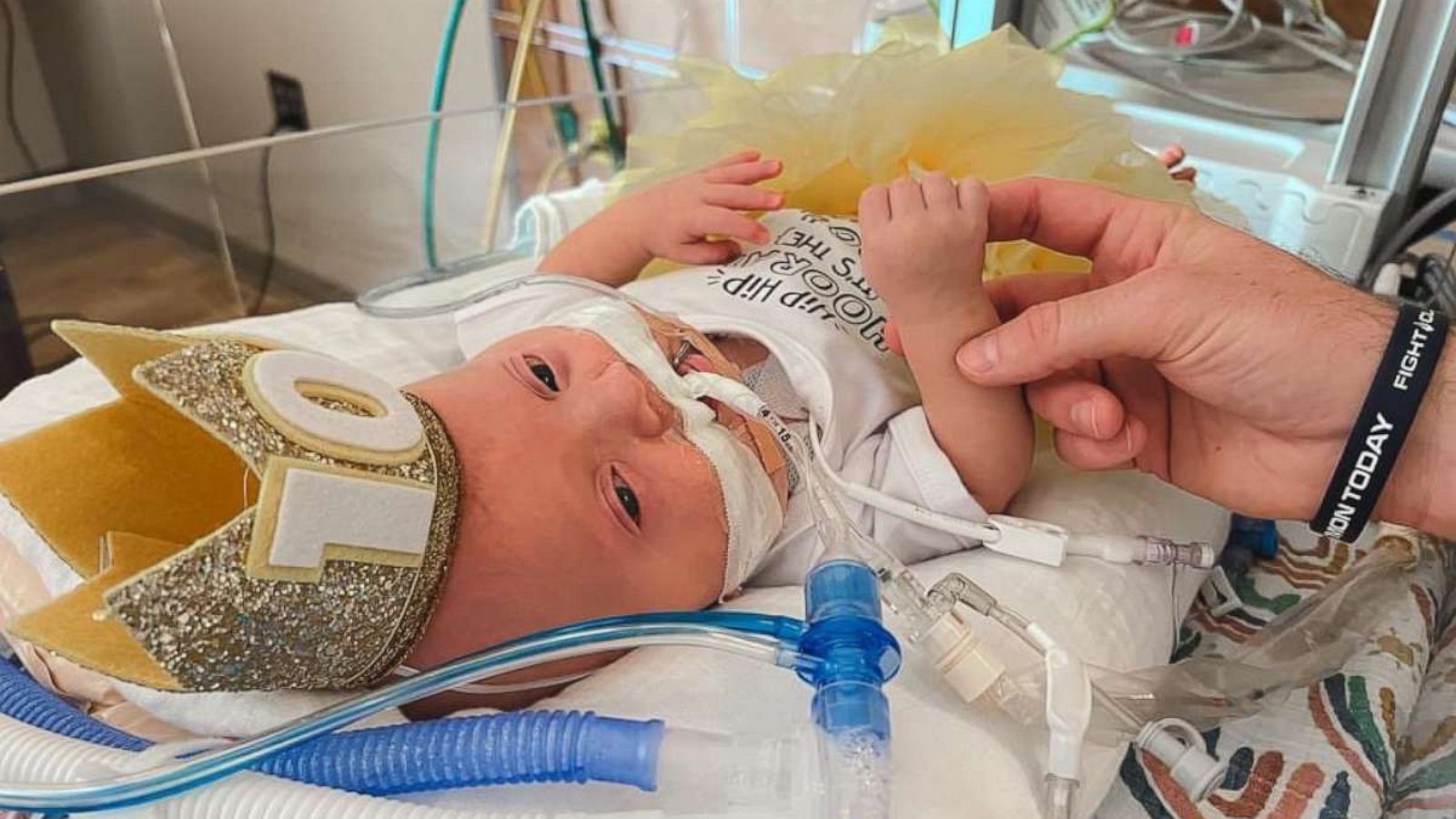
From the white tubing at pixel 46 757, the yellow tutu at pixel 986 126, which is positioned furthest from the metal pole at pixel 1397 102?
the white tubing at pixel 46 757

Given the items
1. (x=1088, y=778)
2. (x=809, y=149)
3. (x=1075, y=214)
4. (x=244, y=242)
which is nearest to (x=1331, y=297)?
(x=1075, y=214)

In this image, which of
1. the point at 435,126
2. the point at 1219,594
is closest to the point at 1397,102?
the point at 1219,594

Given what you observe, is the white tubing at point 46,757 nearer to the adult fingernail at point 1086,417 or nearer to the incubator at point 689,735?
the incubator at point 689,735

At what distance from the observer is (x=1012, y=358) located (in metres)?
0.69

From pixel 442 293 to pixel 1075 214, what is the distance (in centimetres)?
64

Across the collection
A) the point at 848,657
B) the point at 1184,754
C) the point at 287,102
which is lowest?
the point at 287,102

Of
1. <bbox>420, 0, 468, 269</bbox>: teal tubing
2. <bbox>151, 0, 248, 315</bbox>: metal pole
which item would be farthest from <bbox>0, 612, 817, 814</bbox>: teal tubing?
<bbox>151, 0, 248, 315</bbox>: metal pole

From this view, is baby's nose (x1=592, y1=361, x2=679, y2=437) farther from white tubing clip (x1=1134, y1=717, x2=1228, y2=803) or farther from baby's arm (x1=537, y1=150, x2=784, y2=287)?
white tubing clip (x1=1134, y1=717, x2=1228, y2=803)

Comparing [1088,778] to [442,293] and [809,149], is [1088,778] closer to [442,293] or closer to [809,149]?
[809,149]

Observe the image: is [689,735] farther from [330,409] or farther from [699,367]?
[699,367]

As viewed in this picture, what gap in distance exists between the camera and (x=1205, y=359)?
0.66m

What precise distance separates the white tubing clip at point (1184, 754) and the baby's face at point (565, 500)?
0.27m

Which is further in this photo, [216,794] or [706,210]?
[706,210]

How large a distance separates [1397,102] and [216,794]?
3.70ft
